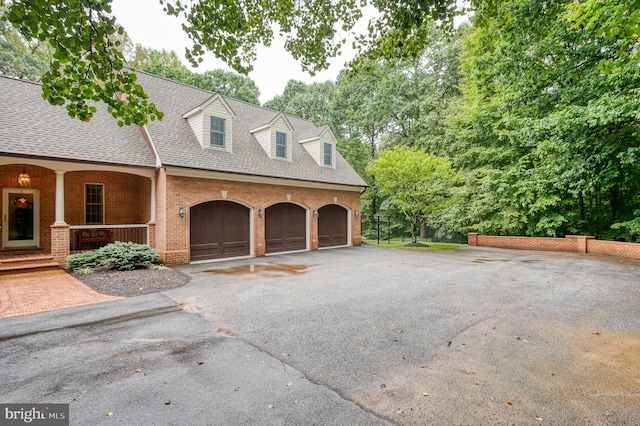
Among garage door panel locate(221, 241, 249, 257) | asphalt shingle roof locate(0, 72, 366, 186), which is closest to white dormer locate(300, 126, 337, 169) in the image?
asphalt shingle roof locate(0, 72, 366, 186)

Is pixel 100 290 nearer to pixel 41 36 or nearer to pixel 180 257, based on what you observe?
pixel 180 257

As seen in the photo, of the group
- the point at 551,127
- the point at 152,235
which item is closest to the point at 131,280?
the point at 152,235

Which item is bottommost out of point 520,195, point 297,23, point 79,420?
point 79,420

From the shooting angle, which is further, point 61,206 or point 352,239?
point 352,239

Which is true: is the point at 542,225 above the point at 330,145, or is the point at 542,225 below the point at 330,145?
below

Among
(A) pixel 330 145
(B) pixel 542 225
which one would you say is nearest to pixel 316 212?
(A) pixel 330 145

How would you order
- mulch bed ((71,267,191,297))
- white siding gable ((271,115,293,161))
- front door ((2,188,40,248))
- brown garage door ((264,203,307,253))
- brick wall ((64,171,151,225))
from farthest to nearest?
1. white siding gable ((271,115,293,161))
2. brown garage door ((264,203,307,253))
3. brick wall ((64,171,151,225))
4. front door ((2,188,40,248))
5. mulch bed ((71,267,191,297))

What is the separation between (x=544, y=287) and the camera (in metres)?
7.35

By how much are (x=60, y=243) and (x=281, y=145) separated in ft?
30.1

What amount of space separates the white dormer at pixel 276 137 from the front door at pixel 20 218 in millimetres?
8667

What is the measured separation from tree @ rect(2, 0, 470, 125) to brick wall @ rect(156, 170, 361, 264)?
6.20m

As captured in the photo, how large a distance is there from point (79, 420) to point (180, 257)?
8.36 metres

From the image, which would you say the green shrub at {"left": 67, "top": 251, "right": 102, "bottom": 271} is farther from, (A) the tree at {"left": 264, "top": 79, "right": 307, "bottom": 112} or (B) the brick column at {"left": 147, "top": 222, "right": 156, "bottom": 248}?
(A) the tree at {"left": 264, "top": 79, "right": 307, "bottom": 112}

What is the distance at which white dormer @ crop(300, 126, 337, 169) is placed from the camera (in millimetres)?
16375
